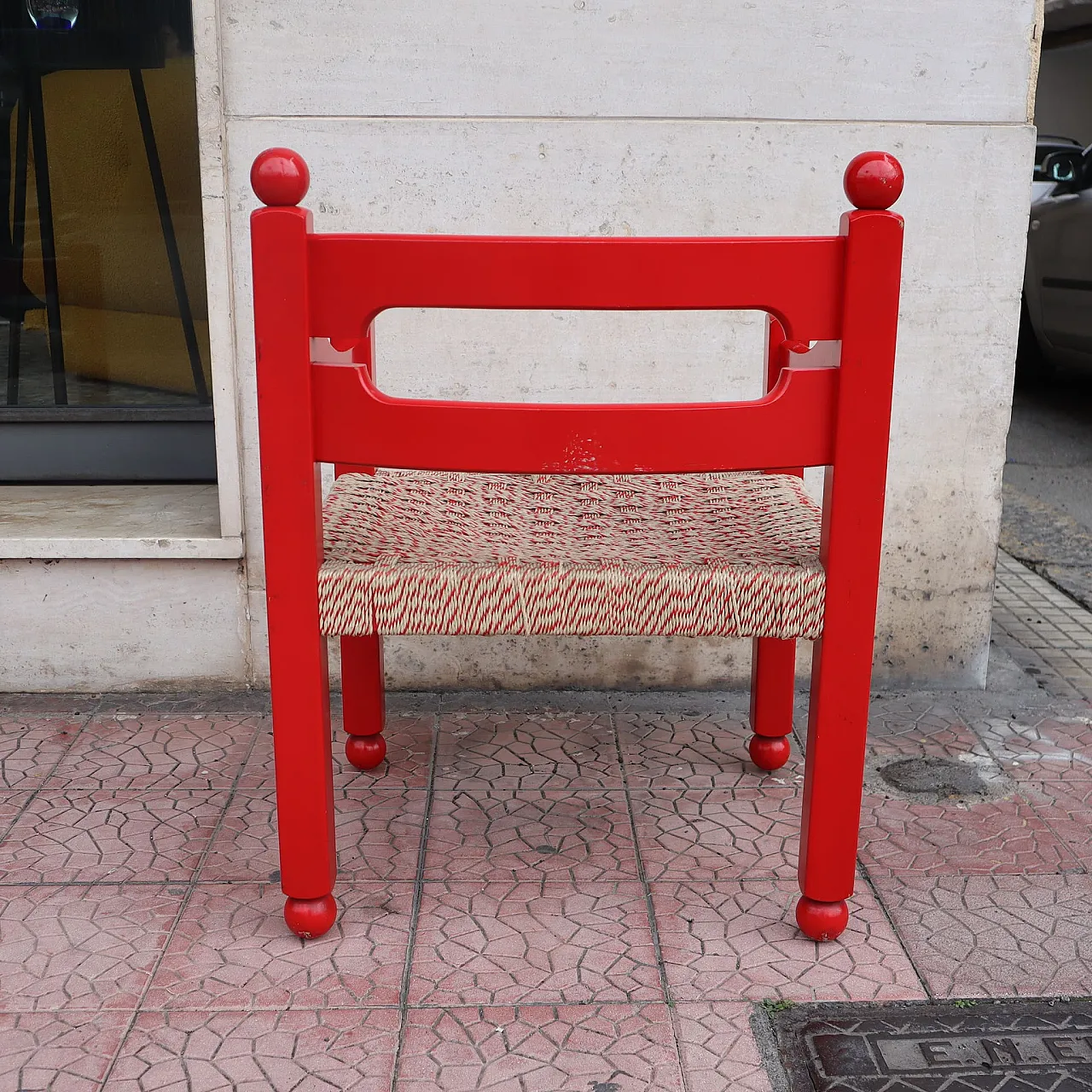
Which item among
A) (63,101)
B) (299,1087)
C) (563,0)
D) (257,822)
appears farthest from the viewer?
(63,101)

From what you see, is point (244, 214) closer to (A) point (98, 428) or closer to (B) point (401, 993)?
(A) point (98, 428)

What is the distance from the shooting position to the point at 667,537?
1.80m

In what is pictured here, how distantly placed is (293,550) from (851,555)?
731 mm

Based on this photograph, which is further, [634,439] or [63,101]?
[63,101]

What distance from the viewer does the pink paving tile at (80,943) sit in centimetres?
165

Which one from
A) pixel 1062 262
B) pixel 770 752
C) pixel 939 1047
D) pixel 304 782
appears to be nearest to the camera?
pixel 939 1047

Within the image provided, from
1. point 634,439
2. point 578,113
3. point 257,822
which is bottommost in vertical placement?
point 257,822

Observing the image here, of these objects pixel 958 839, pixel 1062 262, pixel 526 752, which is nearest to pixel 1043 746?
pixel 958 839

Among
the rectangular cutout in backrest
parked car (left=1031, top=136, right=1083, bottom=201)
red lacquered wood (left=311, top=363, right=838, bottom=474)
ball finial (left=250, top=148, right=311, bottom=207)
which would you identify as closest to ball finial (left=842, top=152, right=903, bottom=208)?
red lacquered wood (left=311, top=363, right=838, bottom=474)

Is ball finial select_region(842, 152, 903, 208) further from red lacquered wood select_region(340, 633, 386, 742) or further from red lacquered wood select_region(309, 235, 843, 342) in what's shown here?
red lacquered wood select_region(340, 633, 386, 742)

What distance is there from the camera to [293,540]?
1.61 metres

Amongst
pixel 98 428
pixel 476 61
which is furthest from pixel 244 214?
pixel 98 428

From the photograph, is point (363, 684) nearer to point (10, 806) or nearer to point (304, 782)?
point (304, 782)

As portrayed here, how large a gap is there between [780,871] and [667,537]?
0.59m
